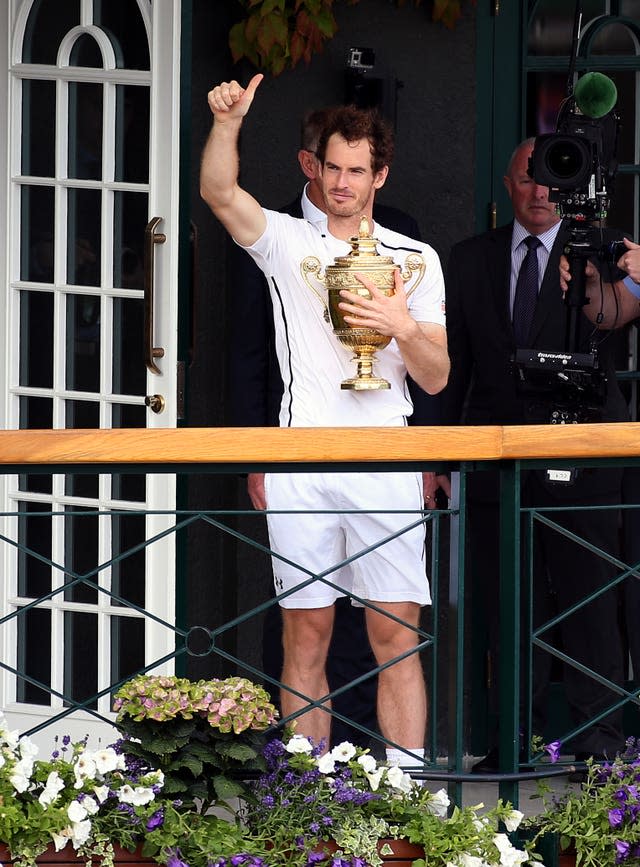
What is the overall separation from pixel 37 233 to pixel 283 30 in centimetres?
98

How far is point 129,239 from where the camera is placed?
15.3 ft

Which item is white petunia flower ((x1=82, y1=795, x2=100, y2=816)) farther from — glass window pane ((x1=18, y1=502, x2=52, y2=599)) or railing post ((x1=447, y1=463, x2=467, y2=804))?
glass window pane ((x1=18, y1=502, x2=52, y2=599))

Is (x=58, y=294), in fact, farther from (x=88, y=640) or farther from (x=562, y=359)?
(x=562, y=359)

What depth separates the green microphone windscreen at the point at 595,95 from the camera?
4.26 meters

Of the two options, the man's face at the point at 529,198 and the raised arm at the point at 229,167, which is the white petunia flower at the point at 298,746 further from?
the man's face at the point at 529,198

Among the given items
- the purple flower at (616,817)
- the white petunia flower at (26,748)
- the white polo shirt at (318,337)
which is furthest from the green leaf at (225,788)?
the white polo shirt at (318,337)

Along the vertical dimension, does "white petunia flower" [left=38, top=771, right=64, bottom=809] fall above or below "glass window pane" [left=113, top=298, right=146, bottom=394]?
below

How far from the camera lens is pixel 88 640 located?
15.5ft

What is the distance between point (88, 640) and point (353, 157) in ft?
5.56

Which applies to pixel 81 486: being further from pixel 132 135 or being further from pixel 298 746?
pixel 298 746

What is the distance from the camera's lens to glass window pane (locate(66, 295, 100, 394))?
4727 mm

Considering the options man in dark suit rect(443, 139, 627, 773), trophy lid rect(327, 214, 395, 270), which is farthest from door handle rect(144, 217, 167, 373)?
man in dark suit rect(443, 139, 627, 773)

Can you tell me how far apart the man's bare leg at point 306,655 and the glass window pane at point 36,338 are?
1.26 m

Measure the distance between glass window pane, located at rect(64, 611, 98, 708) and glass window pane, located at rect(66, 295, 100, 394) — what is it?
59 cm
